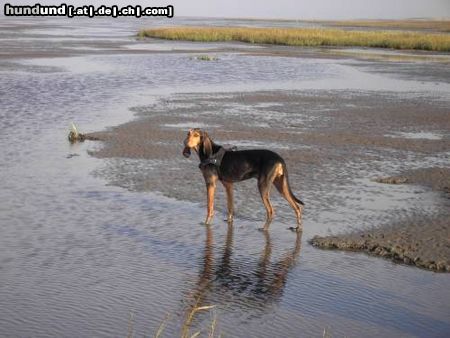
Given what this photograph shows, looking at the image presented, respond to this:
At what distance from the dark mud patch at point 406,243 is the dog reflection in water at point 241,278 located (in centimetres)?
65

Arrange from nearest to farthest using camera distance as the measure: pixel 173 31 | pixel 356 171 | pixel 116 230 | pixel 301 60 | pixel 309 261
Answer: pixel 309 261, pixel 116 230, pixel 356 171, pixel 301 60, pixel 173 31

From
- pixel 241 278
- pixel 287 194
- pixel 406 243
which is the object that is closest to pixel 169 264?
pixel 241 278

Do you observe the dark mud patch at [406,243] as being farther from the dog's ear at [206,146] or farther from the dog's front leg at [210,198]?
the dog's ear at [206,146]

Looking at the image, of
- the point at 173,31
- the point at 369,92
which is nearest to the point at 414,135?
the point at 369,92

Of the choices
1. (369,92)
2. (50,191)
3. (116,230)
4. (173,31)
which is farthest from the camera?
(173,31)

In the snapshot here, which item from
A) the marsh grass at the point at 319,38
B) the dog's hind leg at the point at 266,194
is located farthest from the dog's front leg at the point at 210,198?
the marsh grass at the point at 319,38

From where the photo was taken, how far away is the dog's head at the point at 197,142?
1096 centimetres

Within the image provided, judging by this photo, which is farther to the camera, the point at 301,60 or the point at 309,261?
the point at 301,60

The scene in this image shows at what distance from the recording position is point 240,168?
1092 cm

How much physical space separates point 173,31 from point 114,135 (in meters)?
48.2

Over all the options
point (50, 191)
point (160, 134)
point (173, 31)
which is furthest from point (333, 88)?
point (173, 31)

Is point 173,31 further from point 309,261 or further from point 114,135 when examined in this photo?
point 309,261

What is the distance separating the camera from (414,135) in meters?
19.7

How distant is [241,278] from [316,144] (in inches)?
362
